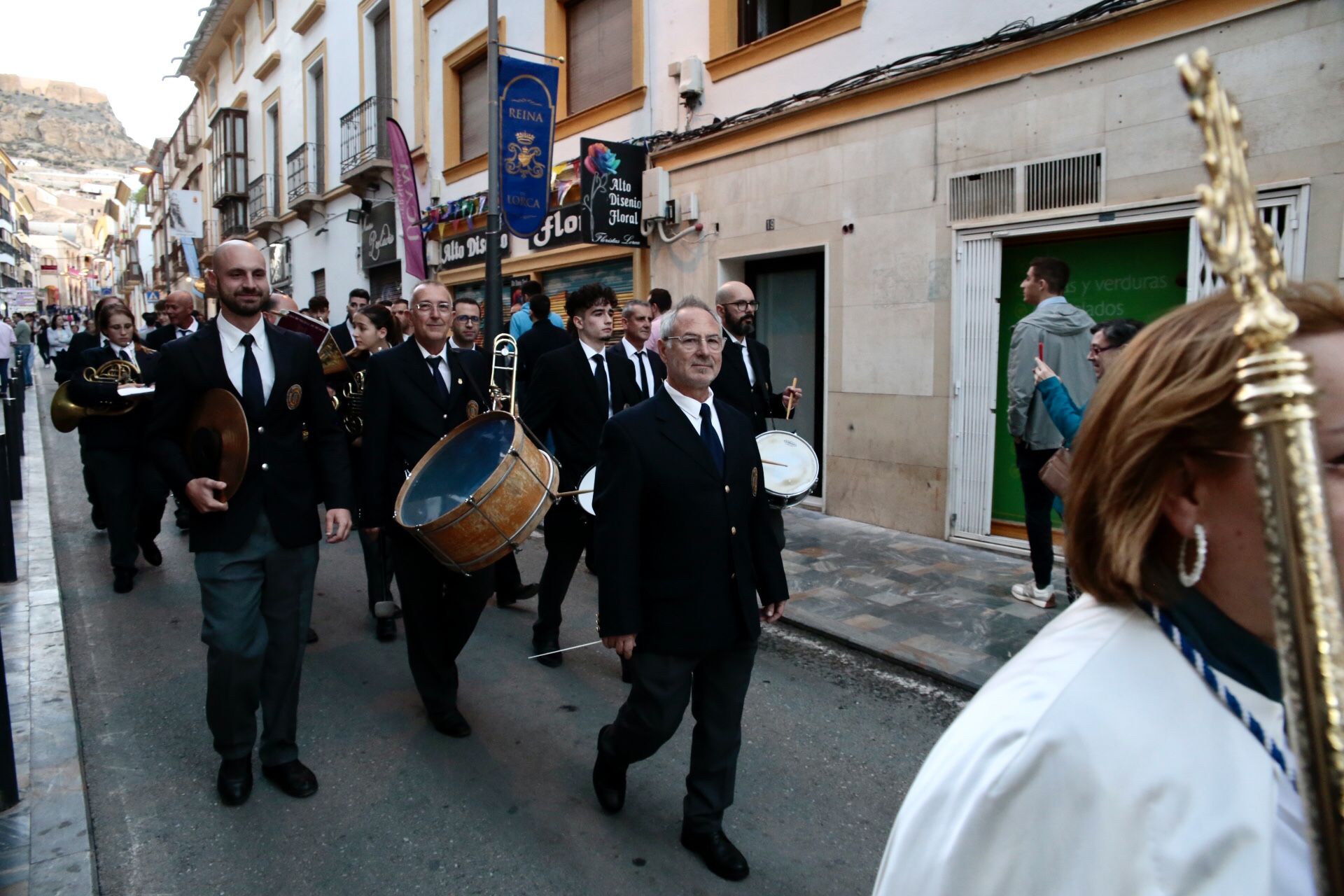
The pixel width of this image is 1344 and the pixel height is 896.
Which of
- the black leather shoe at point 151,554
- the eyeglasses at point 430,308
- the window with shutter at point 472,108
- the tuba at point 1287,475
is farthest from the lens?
the window with shutter at point 472,108

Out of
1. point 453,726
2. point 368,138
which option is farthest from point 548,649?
point 368,138

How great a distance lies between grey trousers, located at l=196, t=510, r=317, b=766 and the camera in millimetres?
3369

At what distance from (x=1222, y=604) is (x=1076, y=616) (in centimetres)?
15

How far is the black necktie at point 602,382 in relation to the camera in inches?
199

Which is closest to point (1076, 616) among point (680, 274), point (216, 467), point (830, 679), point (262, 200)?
point (216, 467)

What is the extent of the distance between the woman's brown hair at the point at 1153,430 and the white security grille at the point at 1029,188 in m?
6.15

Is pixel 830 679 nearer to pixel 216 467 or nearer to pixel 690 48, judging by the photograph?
pixel 216 467

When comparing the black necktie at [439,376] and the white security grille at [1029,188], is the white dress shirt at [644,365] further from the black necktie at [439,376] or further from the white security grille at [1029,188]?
the white security grille at [1029,188]

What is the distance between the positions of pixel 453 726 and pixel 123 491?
3.85 meters

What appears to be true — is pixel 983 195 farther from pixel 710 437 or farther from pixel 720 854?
pixel 720 854

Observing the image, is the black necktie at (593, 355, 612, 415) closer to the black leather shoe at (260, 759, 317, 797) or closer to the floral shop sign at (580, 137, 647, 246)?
the black leather shoe at (260, 759, 317, 797)

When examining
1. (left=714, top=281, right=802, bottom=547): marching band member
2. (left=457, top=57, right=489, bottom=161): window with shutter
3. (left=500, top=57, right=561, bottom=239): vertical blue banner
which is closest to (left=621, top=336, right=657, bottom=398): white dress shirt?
(left=714, top=281, right=802, bottom=547): marching band member

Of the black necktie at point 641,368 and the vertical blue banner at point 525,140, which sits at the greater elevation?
the vertical blue banner at point 525,140

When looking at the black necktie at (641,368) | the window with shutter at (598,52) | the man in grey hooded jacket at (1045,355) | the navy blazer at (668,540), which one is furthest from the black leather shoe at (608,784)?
the window with shutter at (598,52)
